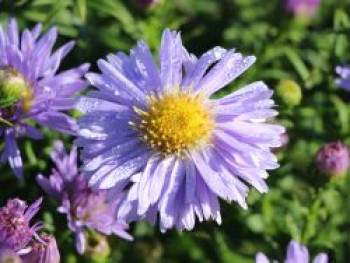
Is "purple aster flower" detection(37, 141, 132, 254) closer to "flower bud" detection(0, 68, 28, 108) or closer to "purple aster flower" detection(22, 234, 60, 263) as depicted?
Answer: "flower bud" detection(0, 68, 28, 108)

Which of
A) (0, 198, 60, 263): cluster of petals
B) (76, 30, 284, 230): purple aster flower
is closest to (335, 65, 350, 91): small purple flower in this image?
(76, 30, 284, 230): purple aster flower

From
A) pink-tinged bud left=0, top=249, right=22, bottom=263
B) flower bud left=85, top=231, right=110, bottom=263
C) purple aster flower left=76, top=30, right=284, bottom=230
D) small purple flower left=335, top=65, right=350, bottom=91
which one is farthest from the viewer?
small purple flower left=335, top=65, right=350, bottom=91

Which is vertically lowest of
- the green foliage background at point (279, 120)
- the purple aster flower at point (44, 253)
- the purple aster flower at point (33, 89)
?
the green foliage background at point (279, 120)

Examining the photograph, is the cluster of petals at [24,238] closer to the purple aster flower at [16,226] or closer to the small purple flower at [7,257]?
the purple aster flower at [16,226]

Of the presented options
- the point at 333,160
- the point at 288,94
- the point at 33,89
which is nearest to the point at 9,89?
the point at 33,89

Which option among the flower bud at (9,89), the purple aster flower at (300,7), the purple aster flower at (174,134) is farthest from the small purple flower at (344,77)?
the flower bud at (9,89)

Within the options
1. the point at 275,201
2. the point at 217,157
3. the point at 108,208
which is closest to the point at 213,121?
the point at 217,157
